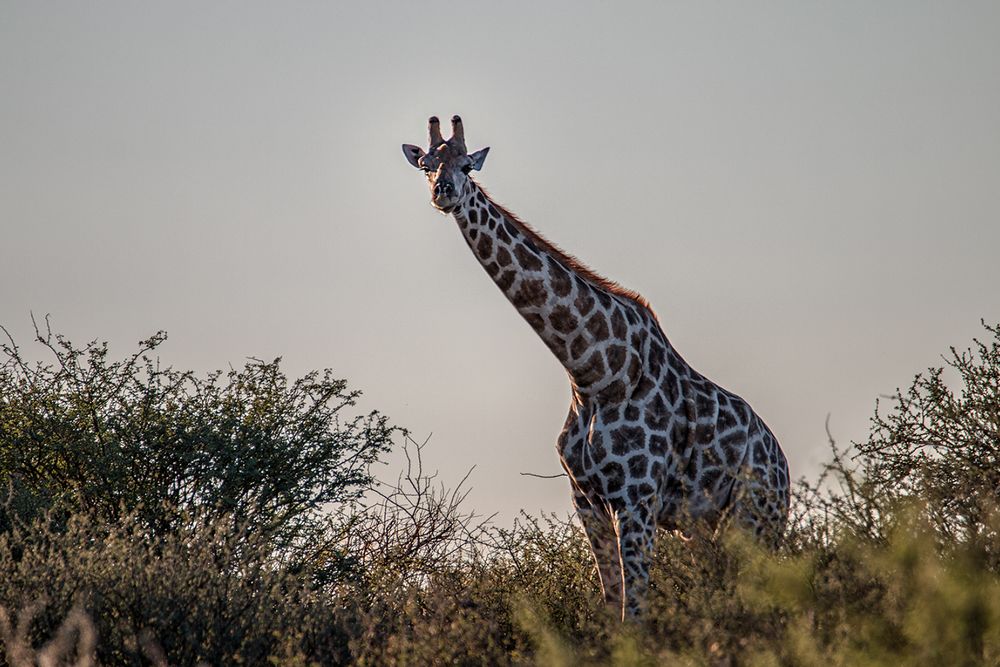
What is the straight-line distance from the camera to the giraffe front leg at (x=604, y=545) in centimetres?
925

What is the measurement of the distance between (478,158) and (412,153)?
1.51 ft

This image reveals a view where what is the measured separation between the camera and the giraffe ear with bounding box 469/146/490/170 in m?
9.45

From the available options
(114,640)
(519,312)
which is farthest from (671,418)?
(114,640)

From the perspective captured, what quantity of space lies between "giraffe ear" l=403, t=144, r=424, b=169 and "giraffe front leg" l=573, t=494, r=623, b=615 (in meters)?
2.54

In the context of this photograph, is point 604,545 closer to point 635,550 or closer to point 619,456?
point 635,550

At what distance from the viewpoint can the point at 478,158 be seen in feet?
31.2

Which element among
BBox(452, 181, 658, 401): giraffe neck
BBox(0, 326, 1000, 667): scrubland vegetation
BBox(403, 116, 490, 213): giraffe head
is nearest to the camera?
BBox(0, 326, 1000, 667): scrubland vegetation

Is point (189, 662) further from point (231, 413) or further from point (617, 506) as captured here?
point (231, 413)

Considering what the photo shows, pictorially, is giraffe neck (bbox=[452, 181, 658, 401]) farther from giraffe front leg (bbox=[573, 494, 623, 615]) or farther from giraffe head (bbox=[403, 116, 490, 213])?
giraffe front leg (bbox=[573, 494, 623, 615])

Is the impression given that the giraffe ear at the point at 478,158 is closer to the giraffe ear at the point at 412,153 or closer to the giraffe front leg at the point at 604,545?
the giraffe ear at the point at 412,153

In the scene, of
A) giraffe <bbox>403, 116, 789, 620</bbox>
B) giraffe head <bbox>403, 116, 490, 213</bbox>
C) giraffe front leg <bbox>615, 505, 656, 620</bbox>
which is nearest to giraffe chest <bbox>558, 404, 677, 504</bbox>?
giraffe <bbox>403, 116, 789, 620</bbox>

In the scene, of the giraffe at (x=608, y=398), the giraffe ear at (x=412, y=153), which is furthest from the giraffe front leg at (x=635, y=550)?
the giraffe ear at (x=412, y=153)

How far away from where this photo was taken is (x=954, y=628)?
5305mm

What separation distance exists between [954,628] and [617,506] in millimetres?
3756
